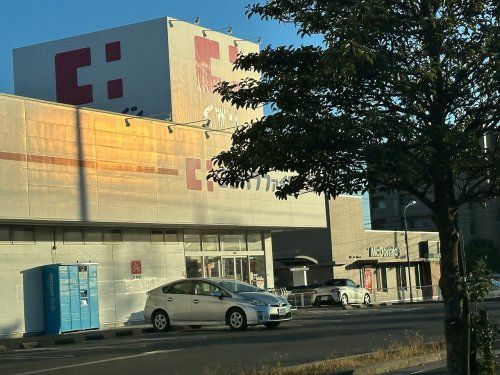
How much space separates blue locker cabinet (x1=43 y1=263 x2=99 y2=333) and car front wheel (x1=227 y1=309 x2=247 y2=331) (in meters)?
5.45

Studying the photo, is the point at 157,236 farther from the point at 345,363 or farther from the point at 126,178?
the point at 345,363

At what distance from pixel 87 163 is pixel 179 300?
520cm

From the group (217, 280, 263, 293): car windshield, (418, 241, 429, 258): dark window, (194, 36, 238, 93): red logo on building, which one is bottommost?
(217, 280, 263, 293): car windshield

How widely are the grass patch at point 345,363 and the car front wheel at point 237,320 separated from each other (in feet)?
23.3

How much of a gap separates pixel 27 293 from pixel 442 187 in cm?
1758

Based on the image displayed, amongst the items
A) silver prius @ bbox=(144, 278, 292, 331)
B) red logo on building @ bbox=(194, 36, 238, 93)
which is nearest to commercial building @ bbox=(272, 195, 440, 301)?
red logo on building @ bbox=(194, 36, 238, 93)

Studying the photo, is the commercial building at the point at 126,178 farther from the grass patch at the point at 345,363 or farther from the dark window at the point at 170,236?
the grass patch at the point at 345,363

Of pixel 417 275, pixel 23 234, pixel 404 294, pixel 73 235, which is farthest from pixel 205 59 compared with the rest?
pixel 417 275

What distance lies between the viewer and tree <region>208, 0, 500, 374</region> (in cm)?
729

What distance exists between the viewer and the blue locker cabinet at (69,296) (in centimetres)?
2305

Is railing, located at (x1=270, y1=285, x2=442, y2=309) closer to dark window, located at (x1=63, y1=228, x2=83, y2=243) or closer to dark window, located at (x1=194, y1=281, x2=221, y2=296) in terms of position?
dark window, located at (x1=63, y1=228, x2=83, y2=243)

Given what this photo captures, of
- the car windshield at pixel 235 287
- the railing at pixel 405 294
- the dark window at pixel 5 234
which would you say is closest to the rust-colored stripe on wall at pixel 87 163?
the dark window at pixel 5 234

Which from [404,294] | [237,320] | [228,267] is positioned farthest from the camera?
[404,294]

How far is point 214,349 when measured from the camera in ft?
51.7
